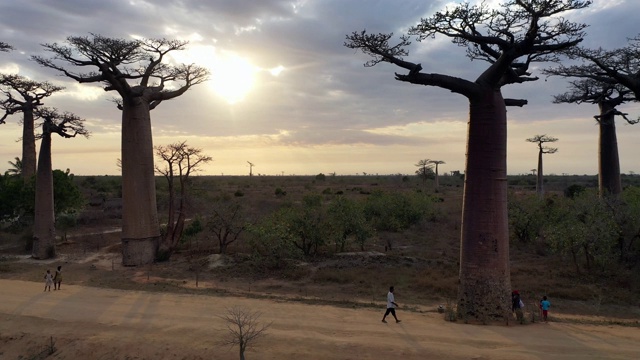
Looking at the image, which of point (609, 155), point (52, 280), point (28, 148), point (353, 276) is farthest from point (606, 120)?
point (28, 148)

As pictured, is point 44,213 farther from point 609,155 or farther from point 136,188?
point 609,155

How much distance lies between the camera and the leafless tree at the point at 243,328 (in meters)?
6.46

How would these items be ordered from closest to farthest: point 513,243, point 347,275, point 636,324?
point 636,324 < point 347,275 < point 513,243

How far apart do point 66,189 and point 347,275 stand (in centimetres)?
1405

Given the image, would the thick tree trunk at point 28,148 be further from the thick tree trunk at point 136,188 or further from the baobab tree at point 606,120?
the baobab tree at point 606,120

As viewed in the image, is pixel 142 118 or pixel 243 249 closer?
pixel 142 118

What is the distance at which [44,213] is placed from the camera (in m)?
15.8

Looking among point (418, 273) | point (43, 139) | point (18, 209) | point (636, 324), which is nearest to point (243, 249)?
point (418, 273)

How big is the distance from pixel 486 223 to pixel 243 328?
14.9ft

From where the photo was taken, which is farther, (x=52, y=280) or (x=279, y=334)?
(x=52, y=280)

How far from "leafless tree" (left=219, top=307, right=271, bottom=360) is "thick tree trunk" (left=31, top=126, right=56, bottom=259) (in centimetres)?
1009

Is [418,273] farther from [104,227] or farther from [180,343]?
[104,227]

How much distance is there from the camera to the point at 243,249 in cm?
1673

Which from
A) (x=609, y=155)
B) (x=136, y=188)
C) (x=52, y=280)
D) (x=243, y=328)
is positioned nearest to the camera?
(x=243, y=328)
